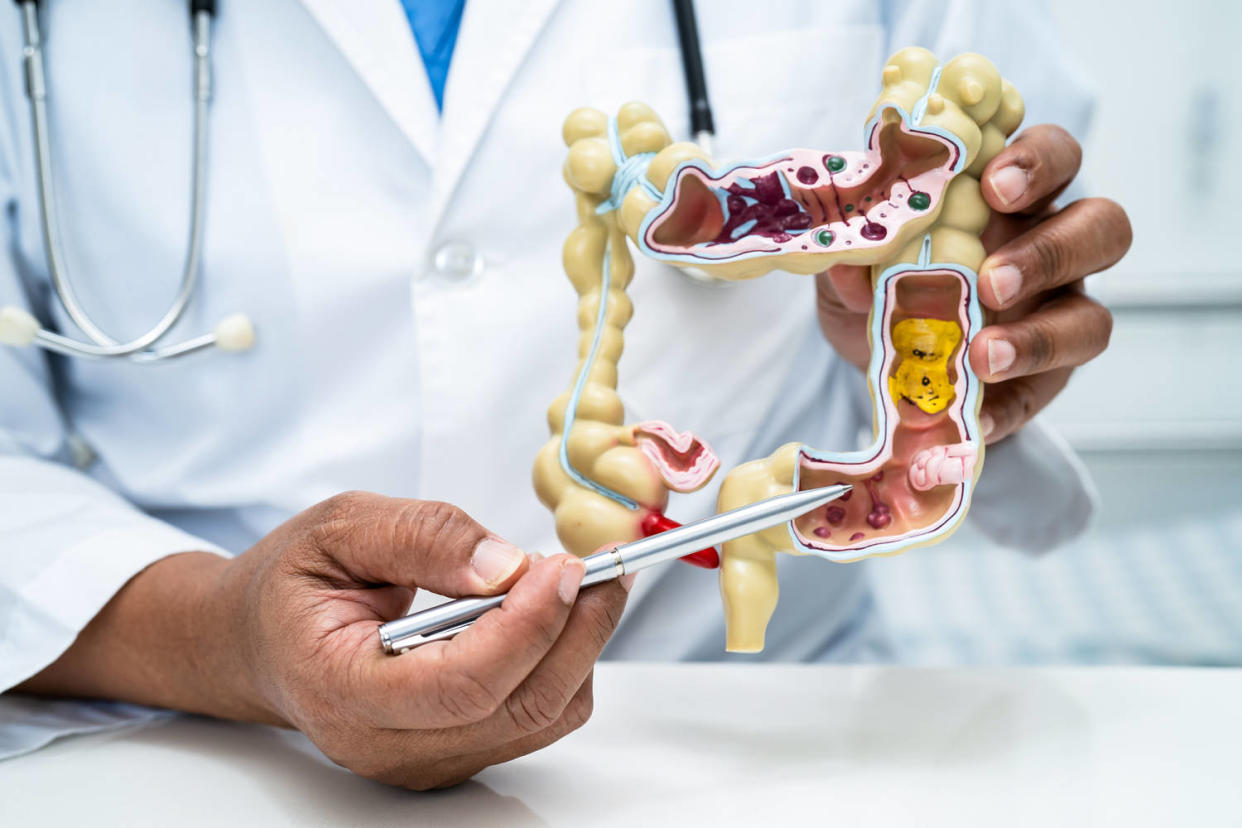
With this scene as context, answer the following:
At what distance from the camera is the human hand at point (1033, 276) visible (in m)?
0.51

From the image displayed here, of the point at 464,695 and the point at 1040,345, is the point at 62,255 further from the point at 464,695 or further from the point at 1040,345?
the point at 1040,345

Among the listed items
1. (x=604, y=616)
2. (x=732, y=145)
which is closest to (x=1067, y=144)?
(x=732, y=145)

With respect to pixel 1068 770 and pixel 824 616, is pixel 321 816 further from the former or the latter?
pixel 824 616

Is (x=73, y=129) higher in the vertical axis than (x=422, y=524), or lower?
higher

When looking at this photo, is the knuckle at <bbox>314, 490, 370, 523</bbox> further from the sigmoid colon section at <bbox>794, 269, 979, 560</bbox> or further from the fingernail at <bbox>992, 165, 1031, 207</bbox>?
the fingernail at <bbox>992, 165, 1031, 207</bbox>

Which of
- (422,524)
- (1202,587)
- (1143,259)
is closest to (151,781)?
(422,524)

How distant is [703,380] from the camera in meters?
0.75

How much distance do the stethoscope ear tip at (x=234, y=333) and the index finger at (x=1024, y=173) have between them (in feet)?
1.62

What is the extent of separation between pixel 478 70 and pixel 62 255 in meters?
0.32

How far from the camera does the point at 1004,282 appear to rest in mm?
510

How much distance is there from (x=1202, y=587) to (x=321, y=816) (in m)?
1.26

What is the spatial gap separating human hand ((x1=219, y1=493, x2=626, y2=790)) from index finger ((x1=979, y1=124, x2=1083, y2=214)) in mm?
281

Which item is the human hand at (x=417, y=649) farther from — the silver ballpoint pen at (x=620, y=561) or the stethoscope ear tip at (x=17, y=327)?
the stethoscope ear tip at (x=17, y=327)

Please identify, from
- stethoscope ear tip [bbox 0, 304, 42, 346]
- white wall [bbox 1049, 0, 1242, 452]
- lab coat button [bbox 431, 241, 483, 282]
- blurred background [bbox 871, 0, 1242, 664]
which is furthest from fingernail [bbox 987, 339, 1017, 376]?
white wall [bbox 1049, 0, 1242, 452]
